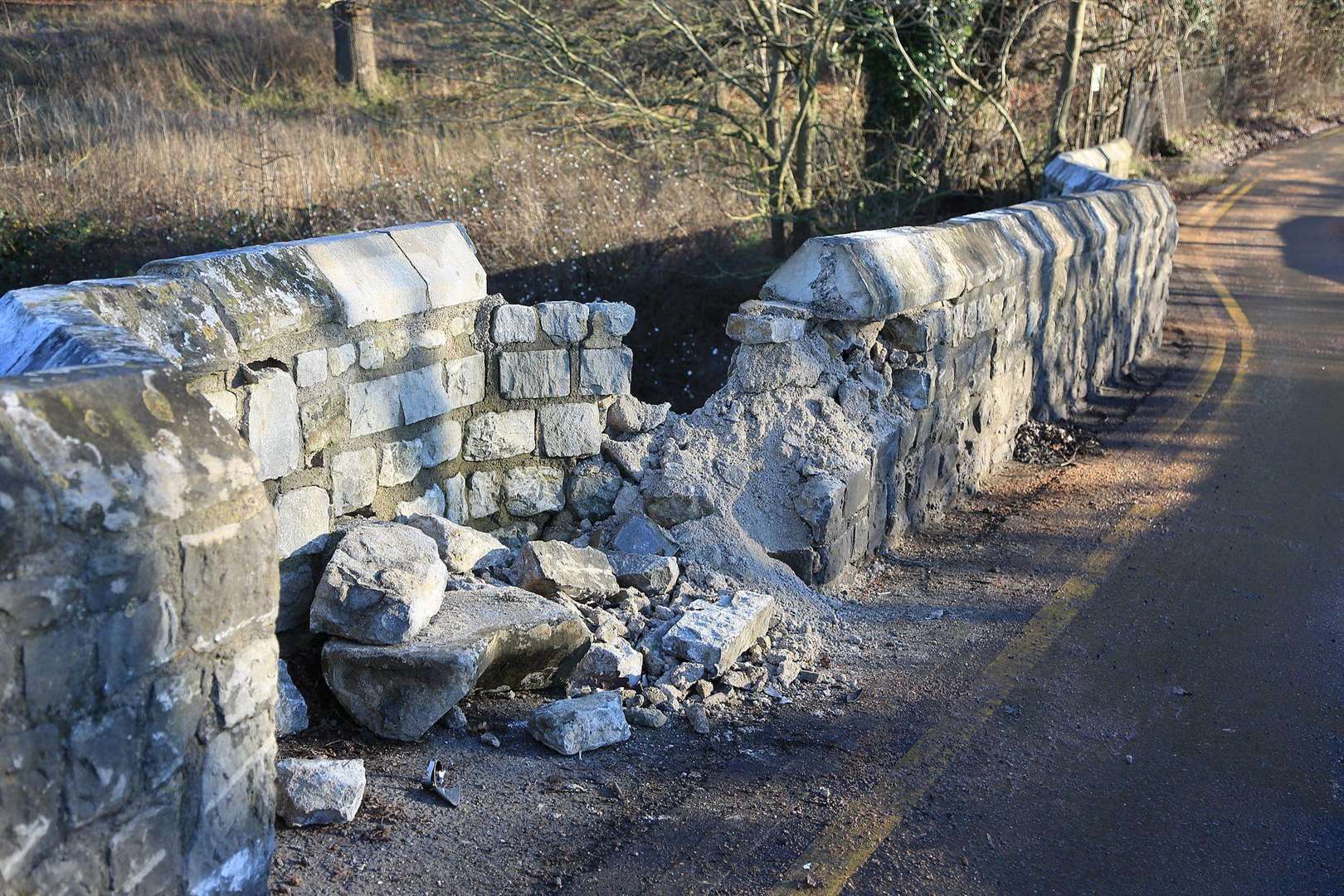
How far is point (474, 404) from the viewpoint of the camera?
17.1 feet

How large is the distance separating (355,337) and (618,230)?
975 centimetres

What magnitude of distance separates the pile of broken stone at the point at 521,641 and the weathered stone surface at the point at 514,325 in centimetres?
88

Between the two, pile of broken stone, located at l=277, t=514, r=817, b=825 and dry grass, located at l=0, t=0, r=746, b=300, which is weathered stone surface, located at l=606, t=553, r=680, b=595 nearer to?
pile of broken stone, located at l=277, t=514, r=817, b=825

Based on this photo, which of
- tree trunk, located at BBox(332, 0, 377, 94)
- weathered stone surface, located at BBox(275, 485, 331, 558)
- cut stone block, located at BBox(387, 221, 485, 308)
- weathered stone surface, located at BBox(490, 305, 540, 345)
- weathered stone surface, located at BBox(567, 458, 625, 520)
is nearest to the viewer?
weathered stone surface, located at BBox(275, 485, 331, 558)

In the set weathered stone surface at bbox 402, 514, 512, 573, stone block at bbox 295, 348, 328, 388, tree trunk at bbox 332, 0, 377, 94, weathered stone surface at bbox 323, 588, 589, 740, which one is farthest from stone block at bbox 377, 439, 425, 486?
tree trunk at bbox 332, 0, 377, 94

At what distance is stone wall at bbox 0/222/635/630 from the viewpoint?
12.8 feet

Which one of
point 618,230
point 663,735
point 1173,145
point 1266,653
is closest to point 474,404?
point 663,735

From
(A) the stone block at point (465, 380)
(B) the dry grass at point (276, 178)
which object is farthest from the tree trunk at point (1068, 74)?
(A) the stone block at point (465, 380)

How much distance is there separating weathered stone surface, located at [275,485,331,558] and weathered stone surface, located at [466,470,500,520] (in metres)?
0.87

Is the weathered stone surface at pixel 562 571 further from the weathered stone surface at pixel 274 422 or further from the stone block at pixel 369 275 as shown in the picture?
the stone block at pixel 369 275

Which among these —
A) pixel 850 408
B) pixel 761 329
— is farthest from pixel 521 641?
pixel 850 408

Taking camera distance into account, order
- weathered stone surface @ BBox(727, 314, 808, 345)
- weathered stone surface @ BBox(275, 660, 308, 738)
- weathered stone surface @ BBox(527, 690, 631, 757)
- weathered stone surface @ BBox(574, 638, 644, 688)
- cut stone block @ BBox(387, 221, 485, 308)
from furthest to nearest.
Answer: weathered stone surface @ BBox(727, 314, 808, 345)
cut stone block @ BBox(387, 221, 485, 308)
weathered stone surface @ BBox(574, 638, 644, 688)
weathered stone surface @ BBox(527, 690, 631, 757)
weathered stone surface @ BBox(275, 660, 308, 738)

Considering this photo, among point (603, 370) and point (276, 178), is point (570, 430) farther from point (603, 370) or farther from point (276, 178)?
point (276, 178)

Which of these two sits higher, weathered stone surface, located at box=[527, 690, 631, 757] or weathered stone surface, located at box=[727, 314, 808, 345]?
weathered stone surface, located at box=[727, 314, 808, 345]
